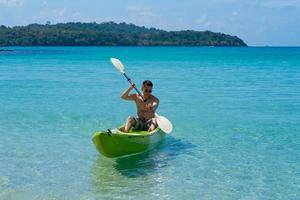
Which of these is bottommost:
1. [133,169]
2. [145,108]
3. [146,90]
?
[133,169]

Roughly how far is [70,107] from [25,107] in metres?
1.71

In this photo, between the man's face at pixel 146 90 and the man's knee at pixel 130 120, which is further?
the man's face at pixel 146 90

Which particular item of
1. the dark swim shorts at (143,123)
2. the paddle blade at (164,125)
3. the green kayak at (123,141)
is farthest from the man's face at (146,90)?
the green kayak at (123,141)

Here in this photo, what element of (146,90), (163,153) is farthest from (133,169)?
(146,90)

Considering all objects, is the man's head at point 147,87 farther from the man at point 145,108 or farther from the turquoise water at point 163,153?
the turquoise water at point 163,153

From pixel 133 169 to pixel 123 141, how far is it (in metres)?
0.65

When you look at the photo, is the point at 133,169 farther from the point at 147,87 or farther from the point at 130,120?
the point at 147,87

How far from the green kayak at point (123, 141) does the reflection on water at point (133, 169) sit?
0.21 metres

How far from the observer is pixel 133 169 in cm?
1116

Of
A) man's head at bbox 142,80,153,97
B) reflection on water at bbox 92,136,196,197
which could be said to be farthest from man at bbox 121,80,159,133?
reflection on water at bbox 92,136,196,197

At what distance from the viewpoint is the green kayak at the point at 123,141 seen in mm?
11000

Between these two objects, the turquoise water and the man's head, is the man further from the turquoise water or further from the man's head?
the turquoise water

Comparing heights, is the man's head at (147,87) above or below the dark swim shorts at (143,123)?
above

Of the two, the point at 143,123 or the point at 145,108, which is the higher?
the point at 145,108
